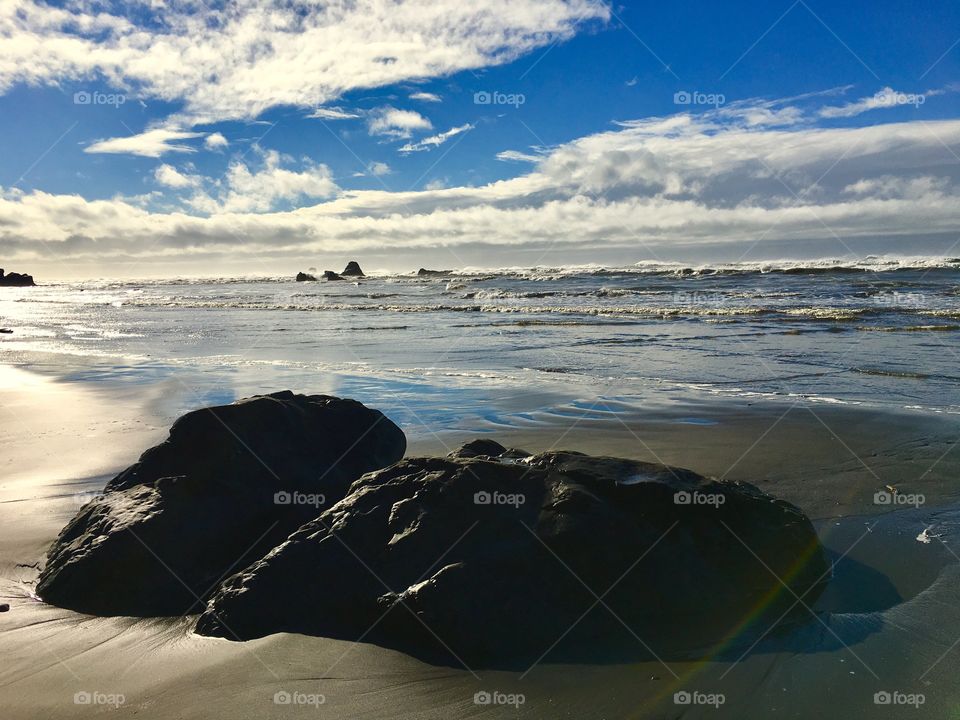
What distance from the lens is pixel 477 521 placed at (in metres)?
3.80

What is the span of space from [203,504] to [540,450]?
11.0 feet

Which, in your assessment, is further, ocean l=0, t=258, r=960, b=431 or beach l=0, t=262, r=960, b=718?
ocean l=0, t=258, r=960, b=431

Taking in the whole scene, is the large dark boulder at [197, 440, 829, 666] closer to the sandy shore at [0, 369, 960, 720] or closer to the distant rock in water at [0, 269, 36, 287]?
the sandy shore at [0, 369, 960, 720]

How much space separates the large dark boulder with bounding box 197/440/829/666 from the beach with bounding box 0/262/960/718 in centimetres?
14

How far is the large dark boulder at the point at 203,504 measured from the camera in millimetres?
4137

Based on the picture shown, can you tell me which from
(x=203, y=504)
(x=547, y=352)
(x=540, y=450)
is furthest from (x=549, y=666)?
(x=547, y=352)

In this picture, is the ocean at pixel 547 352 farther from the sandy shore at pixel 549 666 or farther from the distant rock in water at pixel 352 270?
the distant rock in water at pixel 352 270

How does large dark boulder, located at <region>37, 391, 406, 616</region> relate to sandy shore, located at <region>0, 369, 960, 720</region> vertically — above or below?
above

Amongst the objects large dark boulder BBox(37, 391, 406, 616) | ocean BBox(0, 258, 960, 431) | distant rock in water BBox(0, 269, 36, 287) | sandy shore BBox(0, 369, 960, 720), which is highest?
distant rock in water BBox(0, 269, 36, 287)

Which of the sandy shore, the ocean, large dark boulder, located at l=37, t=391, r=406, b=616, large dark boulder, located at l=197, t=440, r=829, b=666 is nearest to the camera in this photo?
the sandy shore

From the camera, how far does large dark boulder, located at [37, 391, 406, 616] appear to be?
163 inches

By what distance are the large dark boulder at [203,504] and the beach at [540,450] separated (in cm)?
24

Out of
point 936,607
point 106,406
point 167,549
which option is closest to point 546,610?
point 936,607

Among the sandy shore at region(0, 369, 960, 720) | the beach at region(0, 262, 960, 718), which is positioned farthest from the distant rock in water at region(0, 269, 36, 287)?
the sandy shore at region(0, 369, 960, 720)
